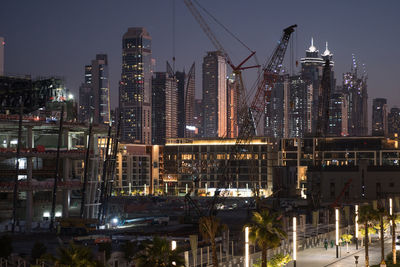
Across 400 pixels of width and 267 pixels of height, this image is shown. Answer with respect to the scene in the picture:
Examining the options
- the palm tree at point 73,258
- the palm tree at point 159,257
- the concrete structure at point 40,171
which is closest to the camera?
the palm tree at point 73,258

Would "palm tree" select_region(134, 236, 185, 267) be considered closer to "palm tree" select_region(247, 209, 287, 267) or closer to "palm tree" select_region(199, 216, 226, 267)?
"palm tree" select_region(247, 209, 287, 267)

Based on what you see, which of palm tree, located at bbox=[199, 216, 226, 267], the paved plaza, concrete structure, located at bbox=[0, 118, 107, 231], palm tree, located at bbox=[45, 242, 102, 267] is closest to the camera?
palm tree, located at bbox=[45, 242, 102, 267]

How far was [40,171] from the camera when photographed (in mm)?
147625

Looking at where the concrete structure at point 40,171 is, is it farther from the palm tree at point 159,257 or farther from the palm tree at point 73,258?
the palm tree at point 73,258

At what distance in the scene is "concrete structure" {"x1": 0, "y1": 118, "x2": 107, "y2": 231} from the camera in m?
130

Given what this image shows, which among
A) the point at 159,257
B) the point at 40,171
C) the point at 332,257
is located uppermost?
the point at 40,171

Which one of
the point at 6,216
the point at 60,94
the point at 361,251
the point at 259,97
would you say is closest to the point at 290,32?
the point at 259,97

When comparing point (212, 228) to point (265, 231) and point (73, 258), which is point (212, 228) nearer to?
point (265, 231)

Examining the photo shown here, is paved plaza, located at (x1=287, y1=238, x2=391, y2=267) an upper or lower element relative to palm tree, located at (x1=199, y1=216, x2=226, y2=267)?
lower

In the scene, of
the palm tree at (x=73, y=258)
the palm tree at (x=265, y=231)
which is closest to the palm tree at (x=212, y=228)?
the palm tree at (x=265, y=231)

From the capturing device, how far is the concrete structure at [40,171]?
426 ft

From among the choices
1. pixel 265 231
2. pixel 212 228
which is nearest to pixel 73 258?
pixel 212 228

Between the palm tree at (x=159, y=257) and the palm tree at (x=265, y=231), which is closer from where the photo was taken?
the palm tree at (x=159, y=257)

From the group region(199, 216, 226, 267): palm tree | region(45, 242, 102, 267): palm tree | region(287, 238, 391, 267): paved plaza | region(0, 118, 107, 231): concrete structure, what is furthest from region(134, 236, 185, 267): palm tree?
region(0, 118, 107, 231): concrete structure
